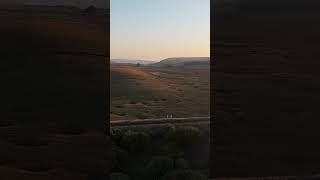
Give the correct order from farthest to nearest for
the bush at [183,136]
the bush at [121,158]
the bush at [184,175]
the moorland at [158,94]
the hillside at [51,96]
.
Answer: the moorland at [158,94] < the bush at [183,136] < the bush at [121,158] < the bush at [184,175] < the hillside at [51,96]

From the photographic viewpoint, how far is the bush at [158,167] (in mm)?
6910

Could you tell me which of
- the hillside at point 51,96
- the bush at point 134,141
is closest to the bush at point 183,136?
the bush at point 134,141

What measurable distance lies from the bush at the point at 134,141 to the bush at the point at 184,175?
1356 millimetres

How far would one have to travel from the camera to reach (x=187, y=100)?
27.7 metres

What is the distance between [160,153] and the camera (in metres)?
8.17

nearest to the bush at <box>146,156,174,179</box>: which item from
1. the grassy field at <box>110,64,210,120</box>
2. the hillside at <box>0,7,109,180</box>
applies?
the hillside at <box>0,7,109,180</box>

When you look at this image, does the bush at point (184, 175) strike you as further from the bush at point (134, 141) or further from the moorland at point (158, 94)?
the moorland at point (158, 94)

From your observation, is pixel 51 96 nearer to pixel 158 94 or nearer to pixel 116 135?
pixel 116 135

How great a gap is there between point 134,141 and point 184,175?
5.14 ft

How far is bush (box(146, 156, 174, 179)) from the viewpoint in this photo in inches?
272
